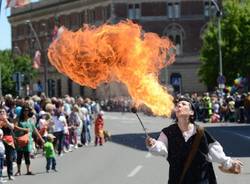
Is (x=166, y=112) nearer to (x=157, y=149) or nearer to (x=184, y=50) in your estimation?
(x=157, y=149)

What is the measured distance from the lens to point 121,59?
9.90 m

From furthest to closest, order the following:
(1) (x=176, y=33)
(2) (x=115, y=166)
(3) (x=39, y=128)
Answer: (1) (x=176, y=33) → (3) (x=39, y=128) → (2) (x=115, y=166)

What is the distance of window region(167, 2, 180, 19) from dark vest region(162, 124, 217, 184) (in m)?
81.6

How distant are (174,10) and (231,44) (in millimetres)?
23998

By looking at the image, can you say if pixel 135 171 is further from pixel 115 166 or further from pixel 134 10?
pixel 134 10

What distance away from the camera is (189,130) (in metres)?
8.33

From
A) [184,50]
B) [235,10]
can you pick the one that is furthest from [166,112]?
[184,50]

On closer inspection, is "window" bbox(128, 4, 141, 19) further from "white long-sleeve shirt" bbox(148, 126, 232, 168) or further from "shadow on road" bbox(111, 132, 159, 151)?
"white long-sleeve shirt" bbox(148, 126, 232, 168)

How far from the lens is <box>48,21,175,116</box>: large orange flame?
30.5 ft

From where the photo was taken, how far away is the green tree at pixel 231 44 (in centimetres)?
6488

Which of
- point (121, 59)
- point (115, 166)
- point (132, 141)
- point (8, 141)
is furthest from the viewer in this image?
point (132, 141)

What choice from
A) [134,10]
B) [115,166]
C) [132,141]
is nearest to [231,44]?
[134,10]

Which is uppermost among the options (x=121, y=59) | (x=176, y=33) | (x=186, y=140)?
(x=176, y=33)

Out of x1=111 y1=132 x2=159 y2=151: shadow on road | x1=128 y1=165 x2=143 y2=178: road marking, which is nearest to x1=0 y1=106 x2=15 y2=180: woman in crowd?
x1=128 y1=165 x2=143 y2=178: road marking
